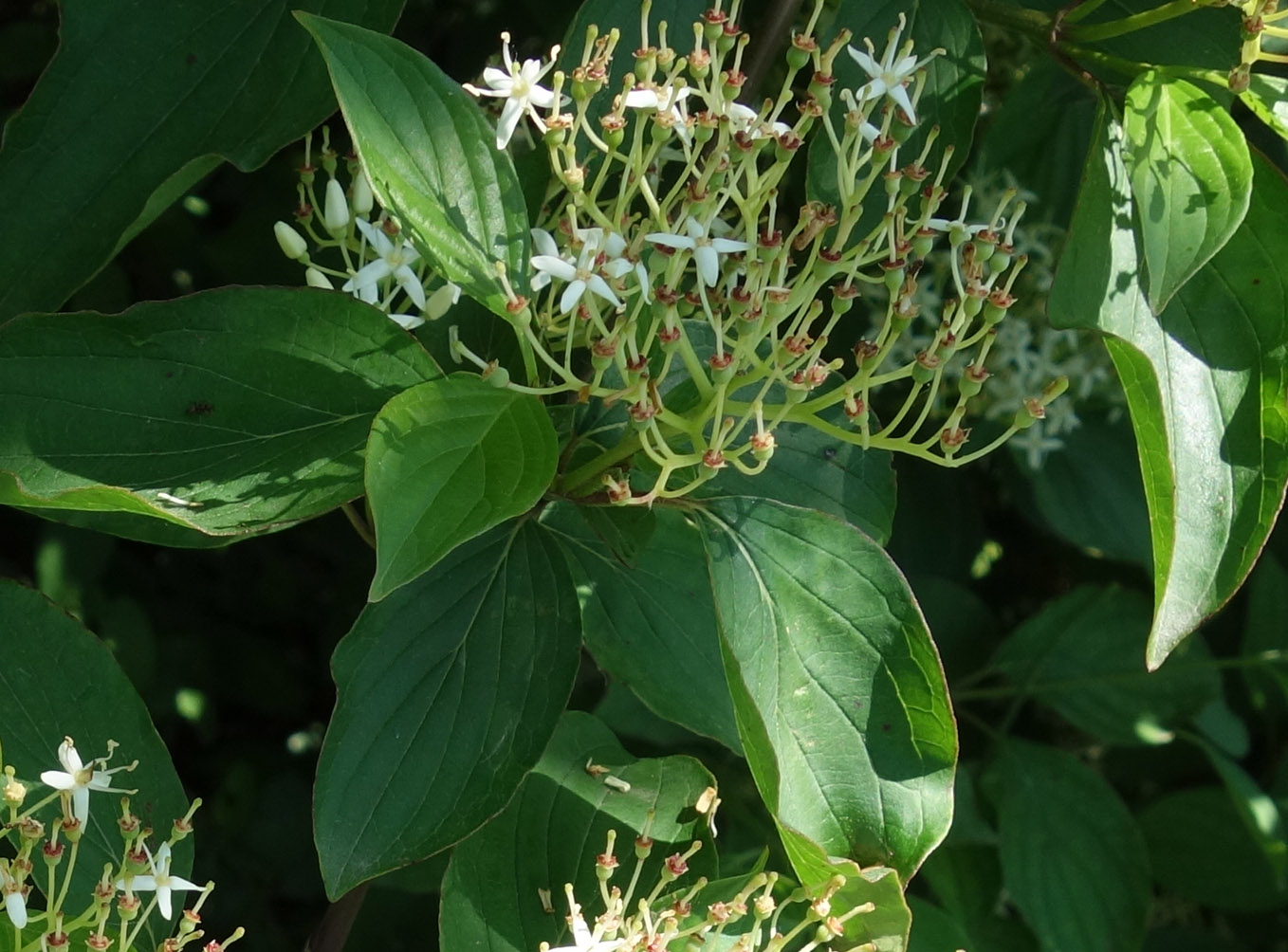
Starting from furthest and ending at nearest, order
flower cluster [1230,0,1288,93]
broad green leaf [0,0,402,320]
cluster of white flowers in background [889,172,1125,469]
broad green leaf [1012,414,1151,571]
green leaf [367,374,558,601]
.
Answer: broad green leaf [1012,414,1151,571] < cluster of white flowers in background [889,172,1125,469] < broad green leaf [0,0,402,320] < flower cluster [1230,0,1288,93] < green leaf [367,374,558,601]

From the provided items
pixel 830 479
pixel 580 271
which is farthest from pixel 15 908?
pixel 830 479

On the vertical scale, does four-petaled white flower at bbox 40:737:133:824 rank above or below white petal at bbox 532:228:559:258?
below

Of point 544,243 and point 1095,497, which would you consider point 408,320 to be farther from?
point 1095,497

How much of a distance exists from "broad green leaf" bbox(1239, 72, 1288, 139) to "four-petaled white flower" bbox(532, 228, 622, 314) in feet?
1.27

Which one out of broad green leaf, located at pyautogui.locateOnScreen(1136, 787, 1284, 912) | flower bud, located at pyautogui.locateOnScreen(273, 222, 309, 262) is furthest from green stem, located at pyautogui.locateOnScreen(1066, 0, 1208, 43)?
broad green leaf, located at pyautogui.locateOnScreen(1136, 787, 1284, 912)

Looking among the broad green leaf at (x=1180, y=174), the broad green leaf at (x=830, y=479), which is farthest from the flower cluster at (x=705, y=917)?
the broad green leaf at (x=1180, y=174)

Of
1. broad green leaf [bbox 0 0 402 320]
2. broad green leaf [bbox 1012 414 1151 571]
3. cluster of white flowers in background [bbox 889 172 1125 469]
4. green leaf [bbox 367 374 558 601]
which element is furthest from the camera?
broad green leaf [bbox 1012 414 1151 571]

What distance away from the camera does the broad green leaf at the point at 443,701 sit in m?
0.67

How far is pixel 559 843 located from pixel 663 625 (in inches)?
5.6

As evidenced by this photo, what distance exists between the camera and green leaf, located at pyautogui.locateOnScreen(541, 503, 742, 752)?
31.8 inches

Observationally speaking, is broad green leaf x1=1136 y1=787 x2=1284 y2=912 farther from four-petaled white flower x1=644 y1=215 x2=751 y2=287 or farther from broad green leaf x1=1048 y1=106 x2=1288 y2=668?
four-petaled white flower x1=644 y1=215 x2=751 y2=287

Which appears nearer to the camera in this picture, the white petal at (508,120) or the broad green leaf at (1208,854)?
the white petal at (508,120)

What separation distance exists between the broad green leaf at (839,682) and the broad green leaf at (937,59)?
0.25 m

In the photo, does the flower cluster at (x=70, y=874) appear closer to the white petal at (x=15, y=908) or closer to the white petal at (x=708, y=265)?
the white petal at (x=15, y=908)
